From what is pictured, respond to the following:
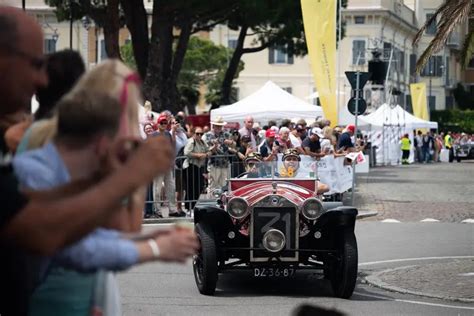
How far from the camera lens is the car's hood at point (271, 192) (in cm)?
1252

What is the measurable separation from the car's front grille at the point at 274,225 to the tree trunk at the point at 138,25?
25958mm

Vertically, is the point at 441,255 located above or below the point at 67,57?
below

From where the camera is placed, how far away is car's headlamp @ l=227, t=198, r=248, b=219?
12445 millimetres

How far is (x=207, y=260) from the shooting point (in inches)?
484

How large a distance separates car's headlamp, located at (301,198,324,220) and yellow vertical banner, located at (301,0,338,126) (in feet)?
45.7

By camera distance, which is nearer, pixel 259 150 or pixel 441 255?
pixel 441 255

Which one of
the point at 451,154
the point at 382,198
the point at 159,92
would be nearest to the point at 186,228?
the point at 382,198

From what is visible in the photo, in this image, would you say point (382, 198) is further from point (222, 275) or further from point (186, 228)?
point (186, 228)

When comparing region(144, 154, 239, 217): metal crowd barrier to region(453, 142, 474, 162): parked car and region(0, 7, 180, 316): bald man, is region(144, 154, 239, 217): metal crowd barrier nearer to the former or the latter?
region(0, 7, 180, 316): bald man

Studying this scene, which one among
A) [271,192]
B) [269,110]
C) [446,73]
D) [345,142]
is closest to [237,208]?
[271,192]

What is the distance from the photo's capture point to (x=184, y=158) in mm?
21906

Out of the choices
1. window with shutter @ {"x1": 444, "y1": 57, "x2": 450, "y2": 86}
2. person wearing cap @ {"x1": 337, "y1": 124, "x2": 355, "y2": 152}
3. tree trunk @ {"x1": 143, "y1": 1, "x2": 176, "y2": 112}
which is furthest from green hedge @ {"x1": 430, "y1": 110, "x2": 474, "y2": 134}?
person wearing cap @ {"x1": 337, "y1": 124, "x2": 355, "y2": 152}

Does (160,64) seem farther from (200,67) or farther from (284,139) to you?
(200,67)

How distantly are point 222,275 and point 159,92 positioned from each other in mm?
22464
